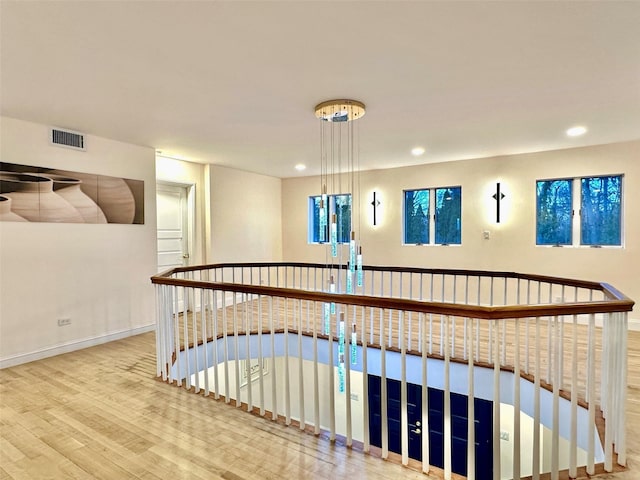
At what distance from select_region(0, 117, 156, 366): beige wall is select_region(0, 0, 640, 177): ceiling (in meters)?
0.37

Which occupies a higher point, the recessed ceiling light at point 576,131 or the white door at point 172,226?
the recessed ceiling light at point 576,131

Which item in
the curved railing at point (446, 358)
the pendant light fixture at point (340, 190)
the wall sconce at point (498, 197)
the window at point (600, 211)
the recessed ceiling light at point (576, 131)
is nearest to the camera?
the curved railing at point (446, 358)

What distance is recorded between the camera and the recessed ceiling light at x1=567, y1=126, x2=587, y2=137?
396 centimetres

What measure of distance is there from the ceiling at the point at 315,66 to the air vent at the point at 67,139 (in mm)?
121

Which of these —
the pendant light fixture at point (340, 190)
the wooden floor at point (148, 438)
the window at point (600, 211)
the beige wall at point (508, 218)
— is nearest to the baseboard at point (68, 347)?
the wooden floor at point (148, 438)

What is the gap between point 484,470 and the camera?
13.7 feet

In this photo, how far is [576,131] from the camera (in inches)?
161

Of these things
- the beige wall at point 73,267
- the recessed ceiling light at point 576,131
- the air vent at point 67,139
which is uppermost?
the recessed ceiling light at point 576,131

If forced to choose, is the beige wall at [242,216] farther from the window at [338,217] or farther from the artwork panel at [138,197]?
the artwork panel at [138,197]

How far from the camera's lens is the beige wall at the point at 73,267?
11.8 ft

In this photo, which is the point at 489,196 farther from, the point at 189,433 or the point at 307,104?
the point at 189,433

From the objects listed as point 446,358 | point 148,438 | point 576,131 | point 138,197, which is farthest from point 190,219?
point 576,131

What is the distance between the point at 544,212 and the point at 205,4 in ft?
17.4

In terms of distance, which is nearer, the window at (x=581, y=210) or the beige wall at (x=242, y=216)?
the window at (x=581, y=210)
